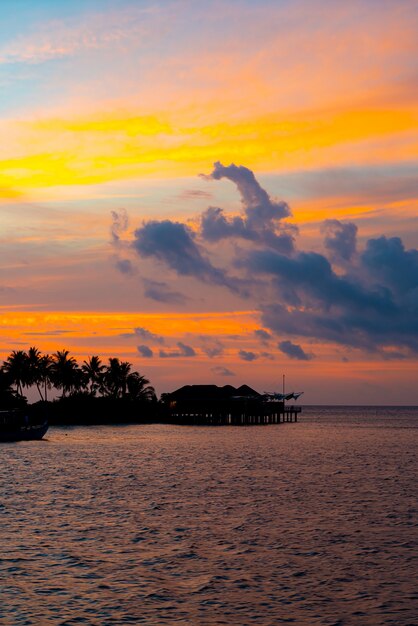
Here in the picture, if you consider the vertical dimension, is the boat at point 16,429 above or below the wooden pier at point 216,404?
below

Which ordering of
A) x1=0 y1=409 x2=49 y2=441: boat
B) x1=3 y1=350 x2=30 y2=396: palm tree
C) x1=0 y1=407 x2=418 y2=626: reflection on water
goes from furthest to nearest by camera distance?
x1=3 y1=350 x2=30 y2=396: palm tree < x1=0 y1=409 x2=49 y2=441: boat < x1=0 y1=407 x2=418 y2=626: reflection on water

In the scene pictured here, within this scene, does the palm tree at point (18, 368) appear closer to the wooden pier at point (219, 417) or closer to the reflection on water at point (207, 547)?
the wooden pier at point (219, 417)

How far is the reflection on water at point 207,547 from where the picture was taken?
23.2m

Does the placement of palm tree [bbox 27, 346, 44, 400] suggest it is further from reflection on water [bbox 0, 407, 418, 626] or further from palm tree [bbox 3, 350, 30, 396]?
reflection on water [bbox 0, 407, 418, 626]

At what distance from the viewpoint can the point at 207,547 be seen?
32188mm

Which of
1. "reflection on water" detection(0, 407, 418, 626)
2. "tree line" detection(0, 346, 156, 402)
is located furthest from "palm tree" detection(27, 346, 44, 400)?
"reflection on water" detection(0, 407, 418, 626)

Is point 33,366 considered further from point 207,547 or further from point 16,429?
point 207,547

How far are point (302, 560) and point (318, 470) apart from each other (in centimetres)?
4004

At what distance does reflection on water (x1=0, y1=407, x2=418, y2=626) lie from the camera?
2319 centimetres

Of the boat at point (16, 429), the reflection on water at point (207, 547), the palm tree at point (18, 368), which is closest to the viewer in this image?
the reflection on water at point (207, 547)

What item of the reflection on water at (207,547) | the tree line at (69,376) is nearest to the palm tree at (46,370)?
the tree line at (69,376)

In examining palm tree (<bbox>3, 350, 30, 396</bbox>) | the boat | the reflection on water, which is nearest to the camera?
the reflection on water

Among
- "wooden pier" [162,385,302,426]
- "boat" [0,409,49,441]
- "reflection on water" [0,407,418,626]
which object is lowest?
"reflection on water" [0,407,418,626]

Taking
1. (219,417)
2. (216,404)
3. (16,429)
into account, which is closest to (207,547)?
(16,429)
